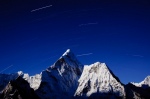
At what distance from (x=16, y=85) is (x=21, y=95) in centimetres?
1037

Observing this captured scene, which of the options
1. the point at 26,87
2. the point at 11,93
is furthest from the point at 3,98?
the point at 26,87

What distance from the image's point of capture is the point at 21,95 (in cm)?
17200

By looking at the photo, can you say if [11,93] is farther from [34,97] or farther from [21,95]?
[34,97]

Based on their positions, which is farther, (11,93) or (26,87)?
(26,87)

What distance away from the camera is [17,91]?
171625 mm

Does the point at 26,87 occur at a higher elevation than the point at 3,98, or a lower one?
higher

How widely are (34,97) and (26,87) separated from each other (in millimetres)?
9818

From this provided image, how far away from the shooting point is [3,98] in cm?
16888

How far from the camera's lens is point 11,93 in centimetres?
17238

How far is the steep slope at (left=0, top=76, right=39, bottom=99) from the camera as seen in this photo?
170m

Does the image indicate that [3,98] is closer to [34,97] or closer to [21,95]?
[21,95]

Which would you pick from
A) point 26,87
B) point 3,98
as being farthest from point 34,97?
point 3,98

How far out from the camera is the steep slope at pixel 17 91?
170 m

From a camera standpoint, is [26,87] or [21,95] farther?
[26,87]
